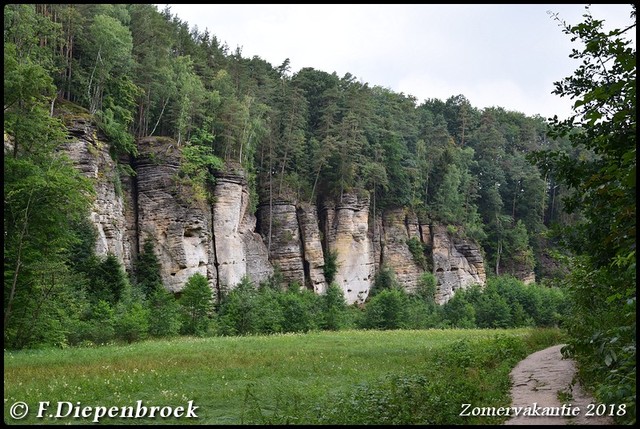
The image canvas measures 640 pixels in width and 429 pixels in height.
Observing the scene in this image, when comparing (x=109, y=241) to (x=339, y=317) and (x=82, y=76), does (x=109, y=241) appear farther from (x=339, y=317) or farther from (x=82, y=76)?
(x=339, y=317)

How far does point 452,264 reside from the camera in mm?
79750

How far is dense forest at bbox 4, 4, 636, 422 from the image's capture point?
8.94 metres

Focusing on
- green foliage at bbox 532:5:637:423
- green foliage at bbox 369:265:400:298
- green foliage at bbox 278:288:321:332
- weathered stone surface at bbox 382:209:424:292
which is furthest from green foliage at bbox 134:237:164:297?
green foliage at bbox 532:5:637:423

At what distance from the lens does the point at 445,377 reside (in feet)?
43.2

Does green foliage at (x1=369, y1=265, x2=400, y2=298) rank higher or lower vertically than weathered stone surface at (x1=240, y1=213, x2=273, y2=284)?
lower

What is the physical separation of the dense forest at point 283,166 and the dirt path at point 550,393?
0.73 meters

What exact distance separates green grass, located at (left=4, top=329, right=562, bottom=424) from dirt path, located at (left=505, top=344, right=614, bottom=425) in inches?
17.7

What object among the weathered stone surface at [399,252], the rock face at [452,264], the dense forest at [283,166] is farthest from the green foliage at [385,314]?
the rock face at [452,264]

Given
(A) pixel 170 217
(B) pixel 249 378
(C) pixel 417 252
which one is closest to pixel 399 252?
(C) pixel 417 252

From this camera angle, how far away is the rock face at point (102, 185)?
40.7 metres

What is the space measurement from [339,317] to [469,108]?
271 feet

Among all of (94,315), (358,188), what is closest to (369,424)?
(94,315)

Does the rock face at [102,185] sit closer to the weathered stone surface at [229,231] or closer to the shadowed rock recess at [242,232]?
the shadowed rock recess at [242,232]

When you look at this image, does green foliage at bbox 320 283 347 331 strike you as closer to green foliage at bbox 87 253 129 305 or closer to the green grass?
green foliage at bbox 87 253 129 305
